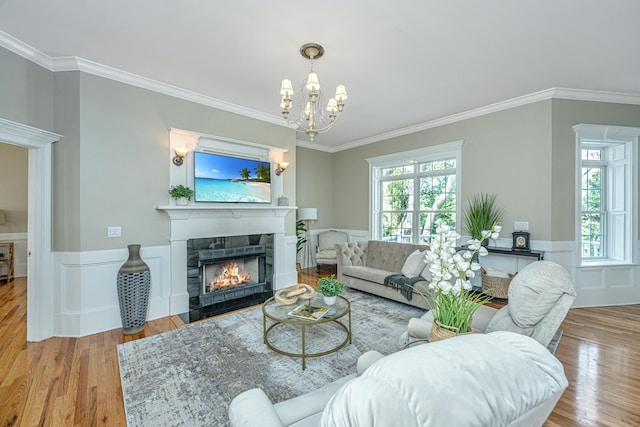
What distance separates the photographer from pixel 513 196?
4133mm

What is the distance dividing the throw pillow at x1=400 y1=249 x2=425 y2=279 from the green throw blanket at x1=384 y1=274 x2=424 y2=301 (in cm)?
6

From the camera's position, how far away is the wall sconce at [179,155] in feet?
11.9

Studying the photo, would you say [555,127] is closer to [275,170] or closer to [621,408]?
[621,408]

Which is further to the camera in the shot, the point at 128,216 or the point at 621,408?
the point at 128,216

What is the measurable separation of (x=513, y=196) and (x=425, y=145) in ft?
5.72

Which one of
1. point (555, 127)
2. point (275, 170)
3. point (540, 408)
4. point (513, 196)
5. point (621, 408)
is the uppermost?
point (555, 127)

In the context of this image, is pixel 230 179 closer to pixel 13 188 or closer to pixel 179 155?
pixel 179 155

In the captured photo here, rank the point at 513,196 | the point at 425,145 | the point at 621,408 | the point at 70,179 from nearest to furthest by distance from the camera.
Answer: the point at 621,408 → the point at 70,179 → the point at 513,196 → the point at 425,145

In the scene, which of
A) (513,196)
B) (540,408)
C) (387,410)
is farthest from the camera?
(513,196)

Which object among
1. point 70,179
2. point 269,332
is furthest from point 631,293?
point 70,179

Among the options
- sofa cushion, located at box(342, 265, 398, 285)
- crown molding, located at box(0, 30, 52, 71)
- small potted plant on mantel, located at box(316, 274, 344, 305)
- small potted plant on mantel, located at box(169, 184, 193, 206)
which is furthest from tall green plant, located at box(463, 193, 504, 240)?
crown molding, located at box(0, 30, 52, 71)

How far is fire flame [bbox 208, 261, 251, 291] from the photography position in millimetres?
4066

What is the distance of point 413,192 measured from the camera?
5.59 metres

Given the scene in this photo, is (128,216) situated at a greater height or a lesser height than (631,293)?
greater
